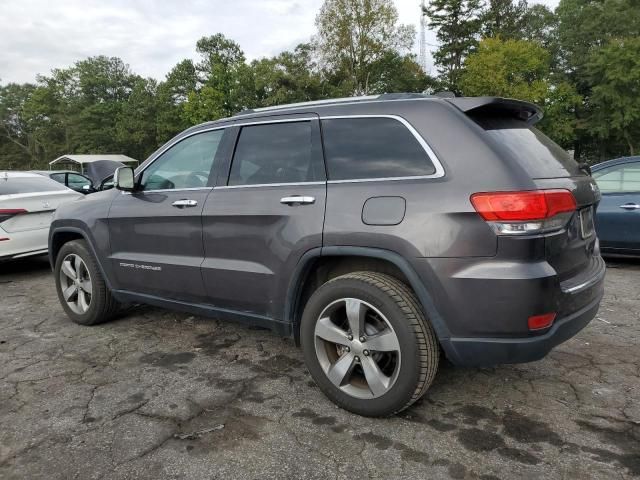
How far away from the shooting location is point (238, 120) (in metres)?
3.38

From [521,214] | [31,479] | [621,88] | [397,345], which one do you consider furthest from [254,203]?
[621,88]

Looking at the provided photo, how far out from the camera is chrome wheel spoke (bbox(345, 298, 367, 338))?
8.44 feet

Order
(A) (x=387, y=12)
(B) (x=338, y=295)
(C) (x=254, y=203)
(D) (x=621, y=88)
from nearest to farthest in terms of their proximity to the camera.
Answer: (B) (x=338, y=295) → (C) (x=254, y=203) → (D) (x=621, y=88) → (A) (x=387, y=12)

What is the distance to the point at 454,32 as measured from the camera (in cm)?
4847

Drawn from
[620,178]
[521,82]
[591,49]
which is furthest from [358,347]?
[591,49]

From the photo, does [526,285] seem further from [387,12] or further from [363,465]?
[387,12]

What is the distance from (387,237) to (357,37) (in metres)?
46.0

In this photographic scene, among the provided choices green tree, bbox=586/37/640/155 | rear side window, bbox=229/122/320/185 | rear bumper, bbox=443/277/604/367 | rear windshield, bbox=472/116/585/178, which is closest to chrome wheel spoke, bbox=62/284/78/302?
rear side window, bbox=229/122/320/185

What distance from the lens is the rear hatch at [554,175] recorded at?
7.72 ft

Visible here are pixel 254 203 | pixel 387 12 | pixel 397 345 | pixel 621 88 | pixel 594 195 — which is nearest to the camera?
pixel 397 345

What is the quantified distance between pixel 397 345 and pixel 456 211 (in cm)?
74

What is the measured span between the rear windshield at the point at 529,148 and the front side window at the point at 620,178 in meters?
→ 4.06

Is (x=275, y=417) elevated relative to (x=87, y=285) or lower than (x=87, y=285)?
lower

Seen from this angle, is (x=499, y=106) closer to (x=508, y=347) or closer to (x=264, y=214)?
(x=508, y=347)
